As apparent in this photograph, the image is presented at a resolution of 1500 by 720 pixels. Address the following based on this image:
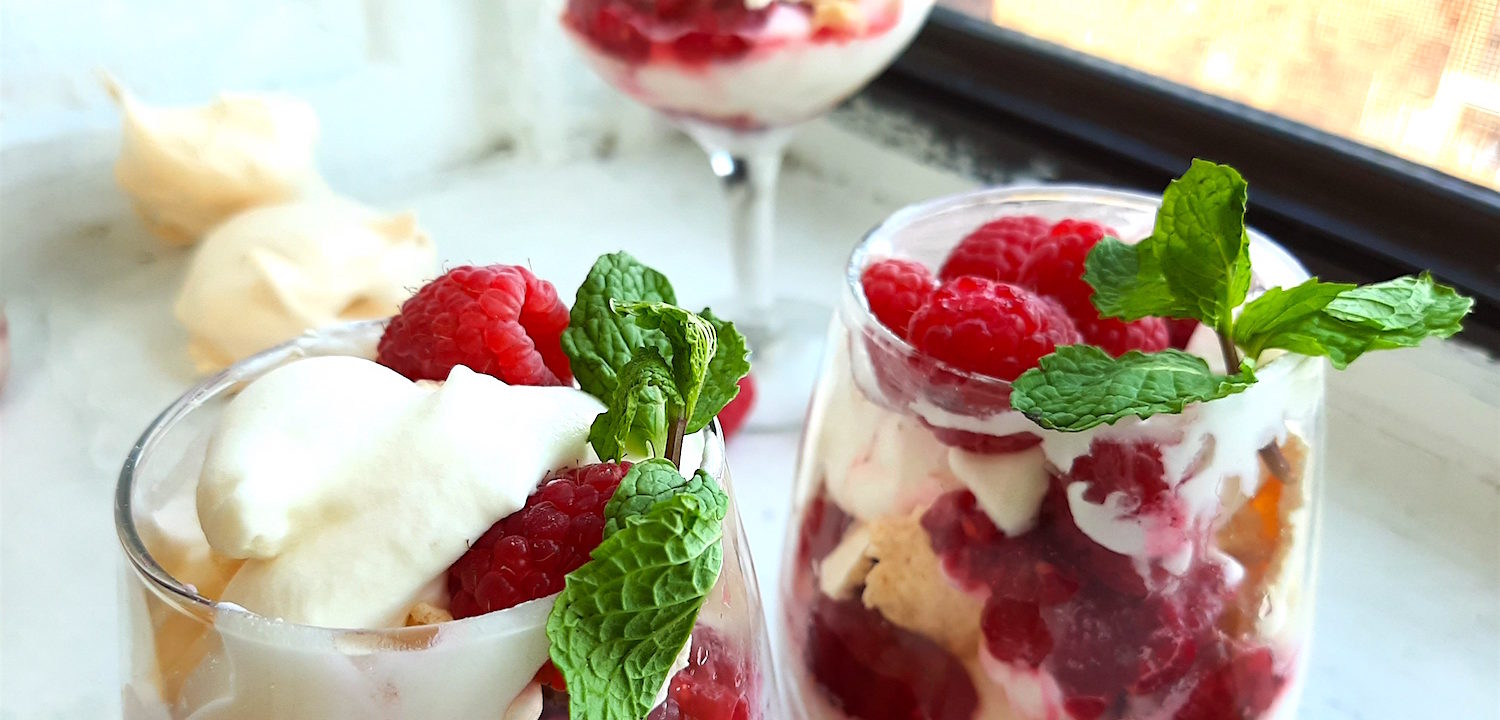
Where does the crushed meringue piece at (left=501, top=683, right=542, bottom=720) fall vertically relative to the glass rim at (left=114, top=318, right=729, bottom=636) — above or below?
below

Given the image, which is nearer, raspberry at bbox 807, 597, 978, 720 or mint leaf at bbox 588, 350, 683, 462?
mint leaf at bbox 588, 350, 683, 462

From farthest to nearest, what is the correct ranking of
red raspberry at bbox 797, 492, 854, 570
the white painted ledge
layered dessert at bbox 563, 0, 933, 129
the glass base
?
1. the glass base
2. layered dessert at bbox 563, 0, 933, 129
3. the white painted ledge
4. red raspberry at bbox 797, 492, 854, 570

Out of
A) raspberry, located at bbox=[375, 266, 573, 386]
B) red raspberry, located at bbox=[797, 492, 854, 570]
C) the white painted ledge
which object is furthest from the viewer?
the white painted ledge

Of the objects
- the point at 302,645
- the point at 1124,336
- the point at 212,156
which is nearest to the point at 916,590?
the point at 1124,336

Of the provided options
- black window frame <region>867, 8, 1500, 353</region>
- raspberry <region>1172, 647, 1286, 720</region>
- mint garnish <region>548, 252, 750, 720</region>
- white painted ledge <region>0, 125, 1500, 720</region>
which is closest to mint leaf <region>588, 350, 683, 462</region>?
mint garnish <region>548, 252, 750, 720</region>

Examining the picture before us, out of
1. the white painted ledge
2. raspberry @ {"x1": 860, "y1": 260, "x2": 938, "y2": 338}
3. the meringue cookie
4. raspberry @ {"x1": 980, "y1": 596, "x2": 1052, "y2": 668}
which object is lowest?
the white painted ledge

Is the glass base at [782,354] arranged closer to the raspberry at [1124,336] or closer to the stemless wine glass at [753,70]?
the stemless wine glass at [753,70]

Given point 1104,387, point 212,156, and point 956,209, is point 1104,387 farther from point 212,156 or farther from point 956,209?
point 212,156

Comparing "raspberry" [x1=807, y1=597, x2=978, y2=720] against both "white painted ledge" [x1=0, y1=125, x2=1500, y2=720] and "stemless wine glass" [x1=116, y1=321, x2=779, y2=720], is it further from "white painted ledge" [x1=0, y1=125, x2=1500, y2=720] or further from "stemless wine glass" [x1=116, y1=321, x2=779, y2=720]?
"white painted ledge" [x1=0, y1=125, x2=1500, y2=720]
